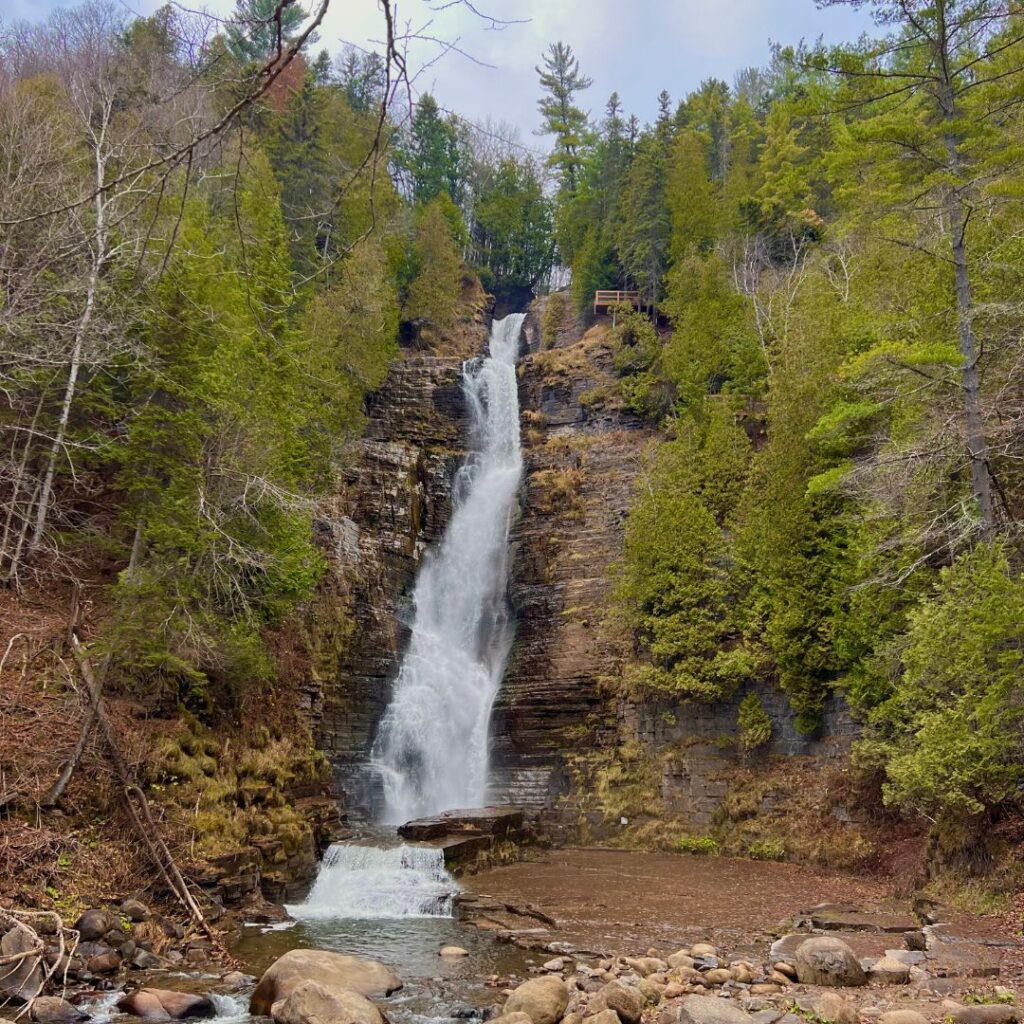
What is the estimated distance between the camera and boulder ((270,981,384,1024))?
7496 millimetres

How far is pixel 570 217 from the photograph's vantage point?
1813 inches

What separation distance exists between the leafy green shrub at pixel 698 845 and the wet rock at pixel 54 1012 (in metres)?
14.4

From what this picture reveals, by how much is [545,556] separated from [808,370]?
34.3 ft

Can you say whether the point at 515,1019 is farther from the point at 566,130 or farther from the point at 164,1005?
the point at 566,130

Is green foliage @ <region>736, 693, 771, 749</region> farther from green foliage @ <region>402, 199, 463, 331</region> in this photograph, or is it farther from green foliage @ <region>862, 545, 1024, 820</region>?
green foliage @ <region>402, 199, 463, 331</region>

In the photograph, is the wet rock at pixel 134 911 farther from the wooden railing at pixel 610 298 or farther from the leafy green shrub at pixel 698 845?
the wooden railing at pixel 610 298

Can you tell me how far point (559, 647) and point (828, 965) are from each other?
16.8 meters

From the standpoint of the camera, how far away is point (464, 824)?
59.9ft

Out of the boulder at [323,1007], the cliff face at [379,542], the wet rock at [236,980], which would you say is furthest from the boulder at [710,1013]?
the cliff face at [379,542]

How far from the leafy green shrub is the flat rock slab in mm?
3937

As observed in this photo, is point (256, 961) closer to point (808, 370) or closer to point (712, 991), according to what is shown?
point (712, 991)

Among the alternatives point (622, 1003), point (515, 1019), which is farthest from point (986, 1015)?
point (515, 1019)

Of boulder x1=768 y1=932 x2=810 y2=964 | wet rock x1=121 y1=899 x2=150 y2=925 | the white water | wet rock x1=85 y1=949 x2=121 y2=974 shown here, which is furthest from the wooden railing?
wet rock x1=85 y1=949 x2=121 y2=974

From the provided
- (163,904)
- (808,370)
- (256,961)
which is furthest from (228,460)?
(808,370)
